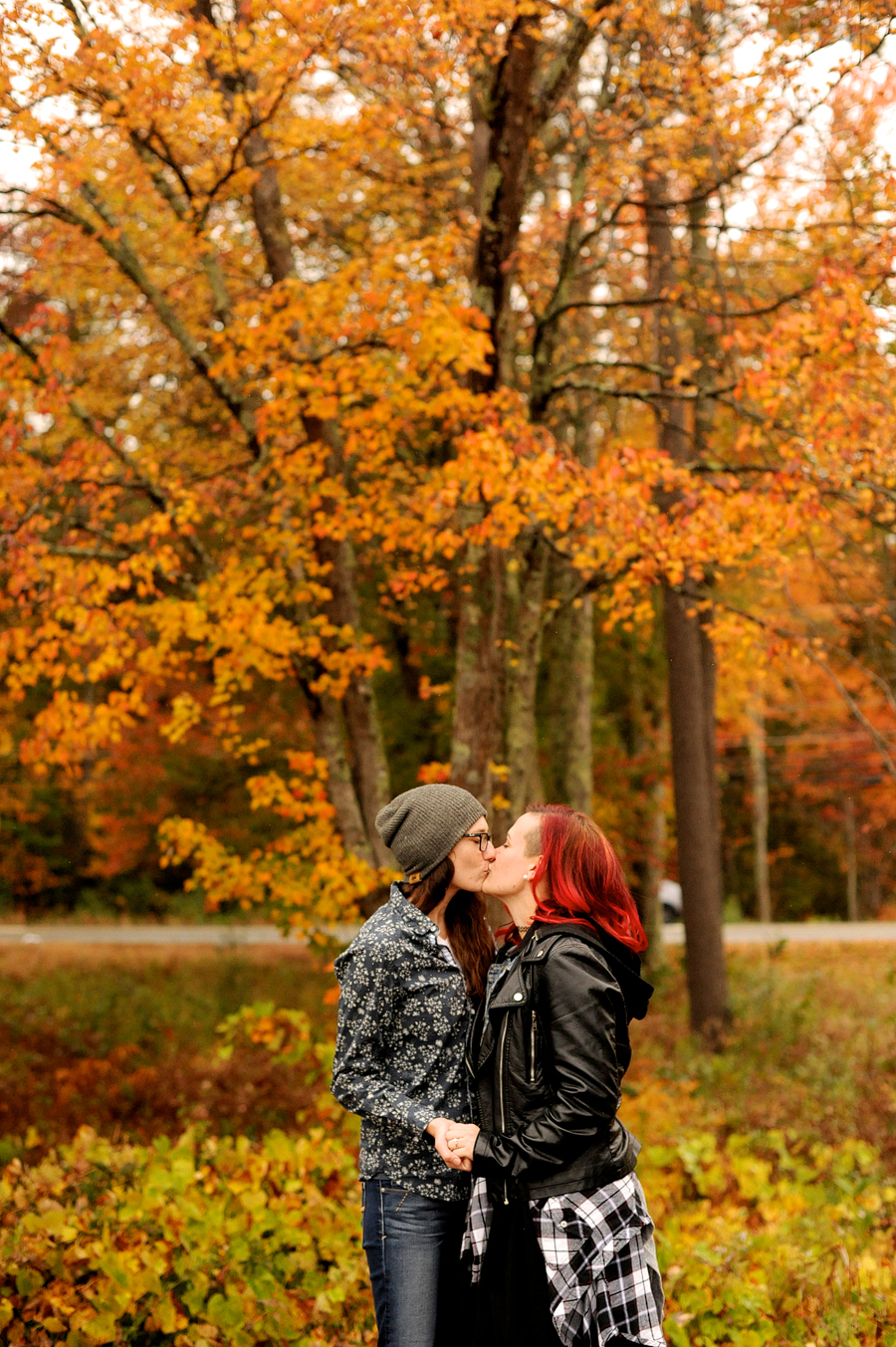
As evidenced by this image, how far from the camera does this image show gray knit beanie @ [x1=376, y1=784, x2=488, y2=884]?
3193mm

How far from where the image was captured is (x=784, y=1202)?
602 centimetres

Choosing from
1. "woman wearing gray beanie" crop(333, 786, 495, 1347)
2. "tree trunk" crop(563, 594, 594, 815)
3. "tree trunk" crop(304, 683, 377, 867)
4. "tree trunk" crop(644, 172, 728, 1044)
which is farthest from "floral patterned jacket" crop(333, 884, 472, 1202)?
"tree trunk" crop(563, 594, 594, 815)

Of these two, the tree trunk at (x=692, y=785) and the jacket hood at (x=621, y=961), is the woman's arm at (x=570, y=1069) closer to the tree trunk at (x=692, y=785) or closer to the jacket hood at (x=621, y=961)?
the jacket hood at (x=621, y=961)

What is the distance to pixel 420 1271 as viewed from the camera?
309 cm

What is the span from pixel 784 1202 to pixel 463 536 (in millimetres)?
4099

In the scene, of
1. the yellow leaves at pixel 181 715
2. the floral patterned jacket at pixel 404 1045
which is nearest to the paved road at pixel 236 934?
the yellow leaves at pixel 181 715

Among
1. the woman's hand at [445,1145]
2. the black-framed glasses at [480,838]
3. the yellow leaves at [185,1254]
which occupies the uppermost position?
the black-framed glasses at [480,838]

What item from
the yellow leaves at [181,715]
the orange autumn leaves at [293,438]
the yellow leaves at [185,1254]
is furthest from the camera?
the yellow leaves at [181,715]

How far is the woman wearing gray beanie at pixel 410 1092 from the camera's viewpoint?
3.08 metres

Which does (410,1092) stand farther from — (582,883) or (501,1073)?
(582,883)

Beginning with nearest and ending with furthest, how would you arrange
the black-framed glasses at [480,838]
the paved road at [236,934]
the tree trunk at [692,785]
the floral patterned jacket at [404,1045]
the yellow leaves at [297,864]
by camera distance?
the floral patterned jacket at [404,1045], the black-framed glasses at [480,838], the yellow leaves at [297,864], the tree trunk at [692,785], the paved road at [236,934]

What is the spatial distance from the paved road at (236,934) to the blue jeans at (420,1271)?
1807 centimetres

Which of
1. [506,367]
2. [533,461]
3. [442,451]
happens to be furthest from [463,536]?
[442,451]

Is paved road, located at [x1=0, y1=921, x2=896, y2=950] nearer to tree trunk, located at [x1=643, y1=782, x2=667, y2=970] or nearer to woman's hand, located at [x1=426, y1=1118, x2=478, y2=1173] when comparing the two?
tree trunk, located at [x1=643, y1=782, x2=667, y2=970]
